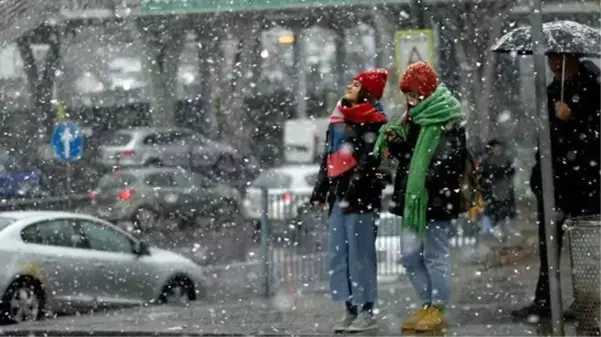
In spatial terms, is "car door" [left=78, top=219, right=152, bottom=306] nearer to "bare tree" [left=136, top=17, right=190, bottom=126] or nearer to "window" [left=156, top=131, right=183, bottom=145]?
"bare tree" [left=136, top=17, right=190, bottom=126]

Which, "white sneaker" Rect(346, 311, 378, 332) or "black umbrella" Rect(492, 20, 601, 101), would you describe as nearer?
"black umbrella" Rect(492, 20, 601, 101)

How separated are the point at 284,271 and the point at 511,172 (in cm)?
898

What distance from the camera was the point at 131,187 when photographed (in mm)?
29703

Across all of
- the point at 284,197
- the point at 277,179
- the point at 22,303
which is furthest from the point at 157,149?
the point at 22,303

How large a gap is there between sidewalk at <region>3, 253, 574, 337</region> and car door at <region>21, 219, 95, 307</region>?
73.0 inches

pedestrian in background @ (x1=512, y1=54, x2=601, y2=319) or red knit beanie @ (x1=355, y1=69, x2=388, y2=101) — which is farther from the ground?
red knit beanie @ (x1=355, y1=69, x2=388, y2=101)

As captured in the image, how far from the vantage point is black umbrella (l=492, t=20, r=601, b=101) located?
401 inches

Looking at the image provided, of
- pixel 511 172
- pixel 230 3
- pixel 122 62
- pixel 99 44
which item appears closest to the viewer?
pixel 511 172

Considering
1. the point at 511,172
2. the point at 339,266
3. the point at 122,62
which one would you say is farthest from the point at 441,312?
the point at 122,62

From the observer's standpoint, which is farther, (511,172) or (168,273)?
(511,172)

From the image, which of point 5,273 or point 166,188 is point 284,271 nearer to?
point 5,273

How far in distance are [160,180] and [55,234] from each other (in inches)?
556

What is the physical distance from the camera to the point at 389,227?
18.3m

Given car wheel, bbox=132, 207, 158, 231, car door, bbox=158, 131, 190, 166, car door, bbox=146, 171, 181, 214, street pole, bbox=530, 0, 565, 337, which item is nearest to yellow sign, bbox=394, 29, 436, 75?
car wheel, bbox=132, 207, 158, 231
